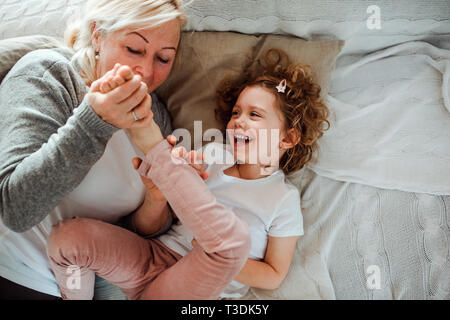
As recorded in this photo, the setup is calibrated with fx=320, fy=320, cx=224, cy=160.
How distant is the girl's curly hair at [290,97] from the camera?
3.58ft

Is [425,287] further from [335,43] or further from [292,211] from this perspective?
[335,43]

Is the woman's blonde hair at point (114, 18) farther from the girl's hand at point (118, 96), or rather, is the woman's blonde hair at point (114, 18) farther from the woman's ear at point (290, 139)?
the woman's ear at point (290, 139)

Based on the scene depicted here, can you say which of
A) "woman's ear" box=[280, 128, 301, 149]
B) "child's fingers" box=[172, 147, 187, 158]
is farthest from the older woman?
"woman's ear" box=[280, 128, 301, 149]

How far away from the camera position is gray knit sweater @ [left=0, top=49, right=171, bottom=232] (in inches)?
26.9

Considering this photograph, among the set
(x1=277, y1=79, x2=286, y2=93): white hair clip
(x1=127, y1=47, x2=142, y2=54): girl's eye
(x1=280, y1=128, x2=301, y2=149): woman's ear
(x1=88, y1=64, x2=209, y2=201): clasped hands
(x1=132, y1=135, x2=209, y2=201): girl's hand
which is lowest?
(x1=280, y1=128, x2=301, y2=149): woman's ear

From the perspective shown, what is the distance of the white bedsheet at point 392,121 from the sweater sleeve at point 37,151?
30.8 inches

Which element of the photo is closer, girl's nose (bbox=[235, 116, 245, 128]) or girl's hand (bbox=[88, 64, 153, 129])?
girl's hand (bbox=[88, 64, 153, 129])

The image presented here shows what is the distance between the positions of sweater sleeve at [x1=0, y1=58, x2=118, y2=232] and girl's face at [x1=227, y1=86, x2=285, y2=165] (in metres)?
0.44

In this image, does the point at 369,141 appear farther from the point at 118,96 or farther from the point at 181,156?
the point at 118,96

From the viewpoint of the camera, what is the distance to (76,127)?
69 centimetres

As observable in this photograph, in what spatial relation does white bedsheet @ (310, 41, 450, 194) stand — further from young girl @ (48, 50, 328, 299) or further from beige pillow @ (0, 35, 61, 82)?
beige pillow @ (0, 35, 61, 82)

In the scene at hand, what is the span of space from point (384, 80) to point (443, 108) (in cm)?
22

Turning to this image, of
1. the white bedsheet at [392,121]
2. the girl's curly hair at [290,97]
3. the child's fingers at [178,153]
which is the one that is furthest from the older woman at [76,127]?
the white bedsheet at [392,121]
